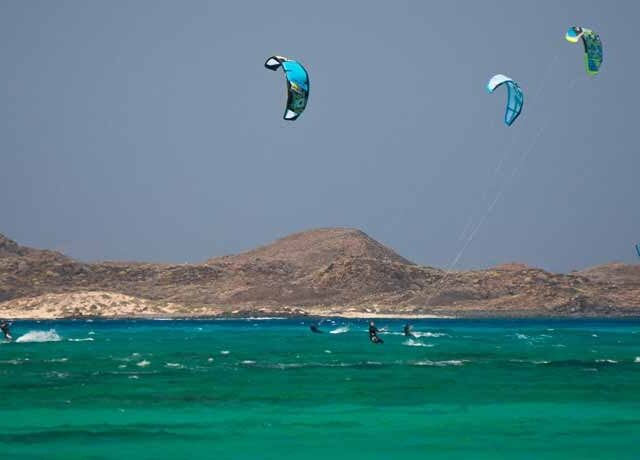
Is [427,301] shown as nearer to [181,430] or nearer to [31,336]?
[31,336]

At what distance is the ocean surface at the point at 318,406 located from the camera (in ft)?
77.5

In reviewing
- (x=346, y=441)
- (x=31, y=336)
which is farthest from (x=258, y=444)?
(x=31, y=336)

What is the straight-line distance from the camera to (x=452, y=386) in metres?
36.1

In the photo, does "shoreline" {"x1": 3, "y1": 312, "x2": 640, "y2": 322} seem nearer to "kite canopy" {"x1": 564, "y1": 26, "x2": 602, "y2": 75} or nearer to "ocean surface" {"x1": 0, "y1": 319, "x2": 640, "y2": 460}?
"ocean surface" {"x1": 0, "y1": 319, "x2": 640, "y2": 460}

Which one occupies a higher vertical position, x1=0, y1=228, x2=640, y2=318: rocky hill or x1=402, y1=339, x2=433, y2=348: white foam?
x1=0, y1=228, x2=640, y2=318: rocky hill

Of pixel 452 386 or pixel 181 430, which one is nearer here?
pixel 181 430

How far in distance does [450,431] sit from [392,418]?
8.02 ft

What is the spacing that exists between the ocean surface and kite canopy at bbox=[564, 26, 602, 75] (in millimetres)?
11628

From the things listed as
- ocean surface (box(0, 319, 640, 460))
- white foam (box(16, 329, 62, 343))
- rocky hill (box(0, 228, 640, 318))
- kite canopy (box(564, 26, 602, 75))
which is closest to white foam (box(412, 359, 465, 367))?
ocean surface (box(0, 319, 640, 460))

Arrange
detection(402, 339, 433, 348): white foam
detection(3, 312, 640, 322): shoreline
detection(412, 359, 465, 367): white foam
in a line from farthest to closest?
detection(3, 312, 640, 322): shoreline, detection(402, 339, 433, 348): white foam, detection(412, 359, 465, 367): white foam

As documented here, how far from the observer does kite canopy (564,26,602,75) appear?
138 feet

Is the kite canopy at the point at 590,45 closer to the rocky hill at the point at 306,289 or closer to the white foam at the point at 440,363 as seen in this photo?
the white foam at the point at 440,363

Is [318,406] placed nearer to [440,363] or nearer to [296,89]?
[296,89]

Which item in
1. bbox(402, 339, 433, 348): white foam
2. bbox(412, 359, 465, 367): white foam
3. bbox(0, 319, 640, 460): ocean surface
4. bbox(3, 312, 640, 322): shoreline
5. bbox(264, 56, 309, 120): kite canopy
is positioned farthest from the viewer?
bbox(3, 312, 640, 322): shoreline
